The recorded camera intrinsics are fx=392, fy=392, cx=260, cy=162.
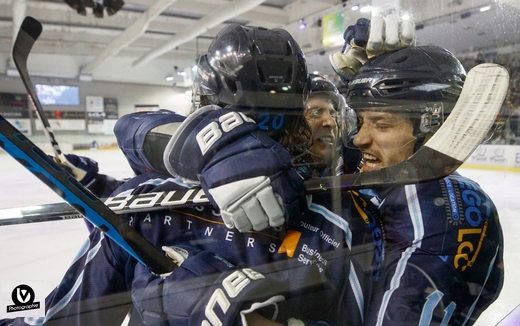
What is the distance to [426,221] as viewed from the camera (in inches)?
22.1

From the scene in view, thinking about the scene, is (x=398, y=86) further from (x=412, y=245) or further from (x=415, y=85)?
(x=412, y=245)

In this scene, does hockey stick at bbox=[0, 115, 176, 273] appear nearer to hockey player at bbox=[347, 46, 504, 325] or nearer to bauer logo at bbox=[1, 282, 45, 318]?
bauer logo at bbox=[1, 282, 45, 318]

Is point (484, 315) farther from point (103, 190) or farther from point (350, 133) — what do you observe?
point (103, 190)

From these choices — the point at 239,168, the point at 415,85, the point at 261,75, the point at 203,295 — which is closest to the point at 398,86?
the point at 415,85

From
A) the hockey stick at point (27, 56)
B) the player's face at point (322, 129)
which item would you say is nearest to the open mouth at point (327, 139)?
the player's face at point (322, 129)

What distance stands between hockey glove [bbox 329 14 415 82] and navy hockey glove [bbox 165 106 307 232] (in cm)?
43

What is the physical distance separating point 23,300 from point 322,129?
617 mm

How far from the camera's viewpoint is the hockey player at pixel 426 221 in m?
0.52

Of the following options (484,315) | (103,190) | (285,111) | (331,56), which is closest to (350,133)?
(331,56)

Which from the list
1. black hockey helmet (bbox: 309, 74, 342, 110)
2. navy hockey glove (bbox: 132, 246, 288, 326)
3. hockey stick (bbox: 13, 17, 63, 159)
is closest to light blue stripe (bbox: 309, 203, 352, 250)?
navy hockey glove (bbox: 132, 246, 288, 326)

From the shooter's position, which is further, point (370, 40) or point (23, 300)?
point (370, 40)

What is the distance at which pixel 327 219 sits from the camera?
55 cm

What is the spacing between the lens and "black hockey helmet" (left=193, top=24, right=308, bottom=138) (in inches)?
21.4

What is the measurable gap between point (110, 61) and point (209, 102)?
18 centimetres
